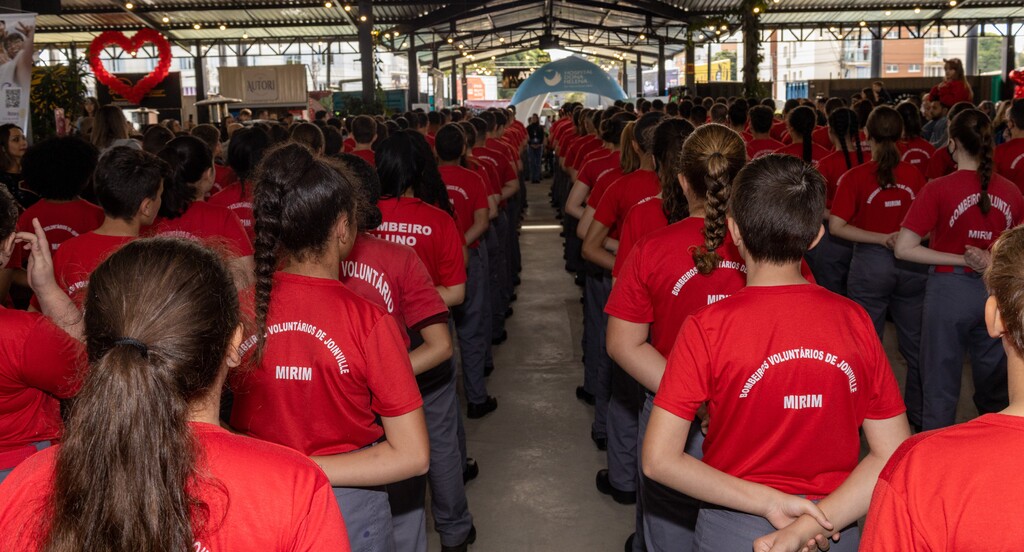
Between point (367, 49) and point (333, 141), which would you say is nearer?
point (333, 141)

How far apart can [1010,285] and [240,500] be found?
110 cm

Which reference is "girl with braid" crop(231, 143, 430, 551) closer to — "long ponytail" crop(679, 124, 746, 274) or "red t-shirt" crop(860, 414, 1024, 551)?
"long ponytail" crop(679, 124, 746, 274)

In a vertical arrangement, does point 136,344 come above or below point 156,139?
below

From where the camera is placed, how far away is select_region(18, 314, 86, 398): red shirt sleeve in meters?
2.18

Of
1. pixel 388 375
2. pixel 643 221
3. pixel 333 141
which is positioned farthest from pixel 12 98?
pixel 388 375

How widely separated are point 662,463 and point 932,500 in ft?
2.30

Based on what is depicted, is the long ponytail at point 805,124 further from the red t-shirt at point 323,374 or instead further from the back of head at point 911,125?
the red t-shirt at point 323,374

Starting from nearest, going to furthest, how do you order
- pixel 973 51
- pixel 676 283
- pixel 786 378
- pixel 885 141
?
pixel 786 378 → pixel 676 283 → pixel 885 141 → pixel 973 51

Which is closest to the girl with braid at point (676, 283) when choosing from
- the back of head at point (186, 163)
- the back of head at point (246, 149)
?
the back of head at point (186, 163)

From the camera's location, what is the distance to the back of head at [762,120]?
6.69 meters

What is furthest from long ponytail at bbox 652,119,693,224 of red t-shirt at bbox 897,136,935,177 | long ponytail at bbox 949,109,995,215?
red t-shirt at bbox 897,136,935,177

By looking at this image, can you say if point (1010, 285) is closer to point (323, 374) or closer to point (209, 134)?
point (323, 374)

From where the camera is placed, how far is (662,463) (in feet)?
6.39

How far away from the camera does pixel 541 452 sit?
4988 mm
